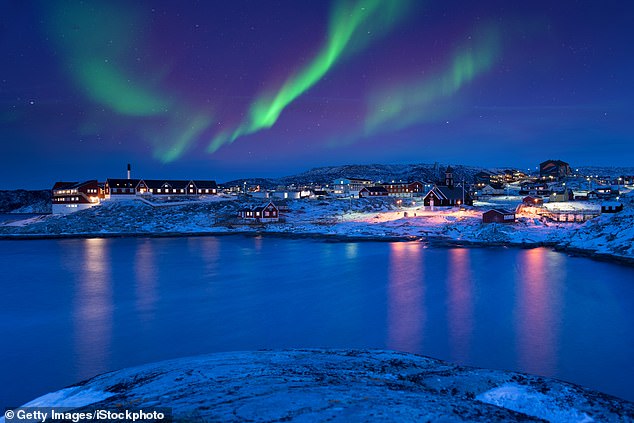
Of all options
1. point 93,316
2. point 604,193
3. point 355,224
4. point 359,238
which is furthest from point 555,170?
point 93,316

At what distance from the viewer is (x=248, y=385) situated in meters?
10.5

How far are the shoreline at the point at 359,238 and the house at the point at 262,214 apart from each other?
24.2ft

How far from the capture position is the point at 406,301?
27938 millimetres

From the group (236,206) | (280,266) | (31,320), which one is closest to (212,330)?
(31,320)

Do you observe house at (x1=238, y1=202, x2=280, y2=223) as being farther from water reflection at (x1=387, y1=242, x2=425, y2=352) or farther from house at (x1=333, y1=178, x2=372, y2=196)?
house at (x1=333, y1=178, x2=372, y2=196)

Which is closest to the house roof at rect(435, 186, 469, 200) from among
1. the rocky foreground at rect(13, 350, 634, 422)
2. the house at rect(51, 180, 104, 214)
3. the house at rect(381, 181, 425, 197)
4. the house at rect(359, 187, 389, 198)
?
the house at rect(359, 187, 389, 198)

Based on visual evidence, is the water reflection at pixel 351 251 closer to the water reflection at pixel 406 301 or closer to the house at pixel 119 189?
the water reflection at pixel 406 301

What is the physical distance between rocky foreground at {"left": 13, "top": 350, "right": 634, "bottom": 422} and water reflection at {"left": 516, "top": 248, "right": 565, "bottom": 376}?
13.4 feet

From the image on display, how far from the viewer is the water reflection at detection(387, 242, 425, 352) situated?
1954 cm

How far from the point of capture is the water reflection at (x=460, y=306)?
18219mm

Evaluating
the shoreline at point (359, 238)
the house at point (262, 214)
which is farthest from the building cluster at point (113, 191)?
the house at point (262, 214)

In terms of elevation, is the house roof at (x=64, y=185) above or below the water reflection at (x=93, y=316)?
above

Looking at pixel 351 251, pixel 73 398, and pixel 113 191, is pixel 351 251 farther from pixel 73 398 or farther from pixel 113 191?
pixel 113 191

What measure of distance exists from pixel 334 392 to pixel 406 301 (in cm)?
1912
